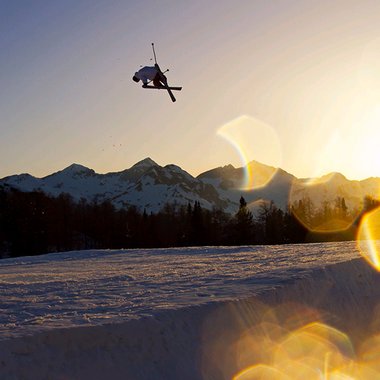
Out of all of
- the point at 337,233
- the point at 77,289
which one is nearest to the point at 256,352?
the point at 77,289

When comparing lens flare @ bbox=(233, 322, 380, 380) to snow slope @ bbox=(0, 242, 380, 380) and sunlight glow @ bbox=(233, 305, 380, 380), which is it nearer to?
sunlight glow @ bbox=(233, 305, 380, 380)

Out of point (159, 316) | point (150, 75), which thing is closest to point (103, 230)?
point (150, 75)

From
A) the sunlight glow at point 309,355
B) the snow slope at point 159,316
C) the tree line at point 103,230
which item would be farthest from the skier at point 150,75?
the tree line at point 103,230

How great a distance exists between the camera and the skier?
14.7 m

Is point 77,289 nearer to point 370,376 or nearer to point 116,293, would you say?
point 116,293

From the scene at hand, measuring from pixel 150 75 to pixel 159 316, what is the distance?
9.13 meters

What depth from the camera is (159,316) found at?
24.6ft

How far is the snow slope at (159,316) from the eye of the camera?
6.17 m

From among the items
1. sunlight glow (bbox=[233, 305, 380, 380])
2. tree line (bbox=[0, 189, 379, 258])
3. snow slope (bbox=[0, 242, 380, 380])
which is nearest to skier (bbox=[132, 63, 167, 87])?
snow slope (bbox=[0, 242, 380, 380])

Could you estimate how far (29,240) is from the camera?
5669cm

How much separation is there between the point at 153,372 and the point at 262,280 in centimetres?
531

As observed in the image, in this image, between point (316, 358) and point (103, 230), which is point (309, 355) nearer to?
point (316, 358)

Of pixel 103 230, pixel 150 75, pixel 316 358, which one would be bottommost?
pixel 316 358

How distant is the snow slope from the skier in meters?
6.06
